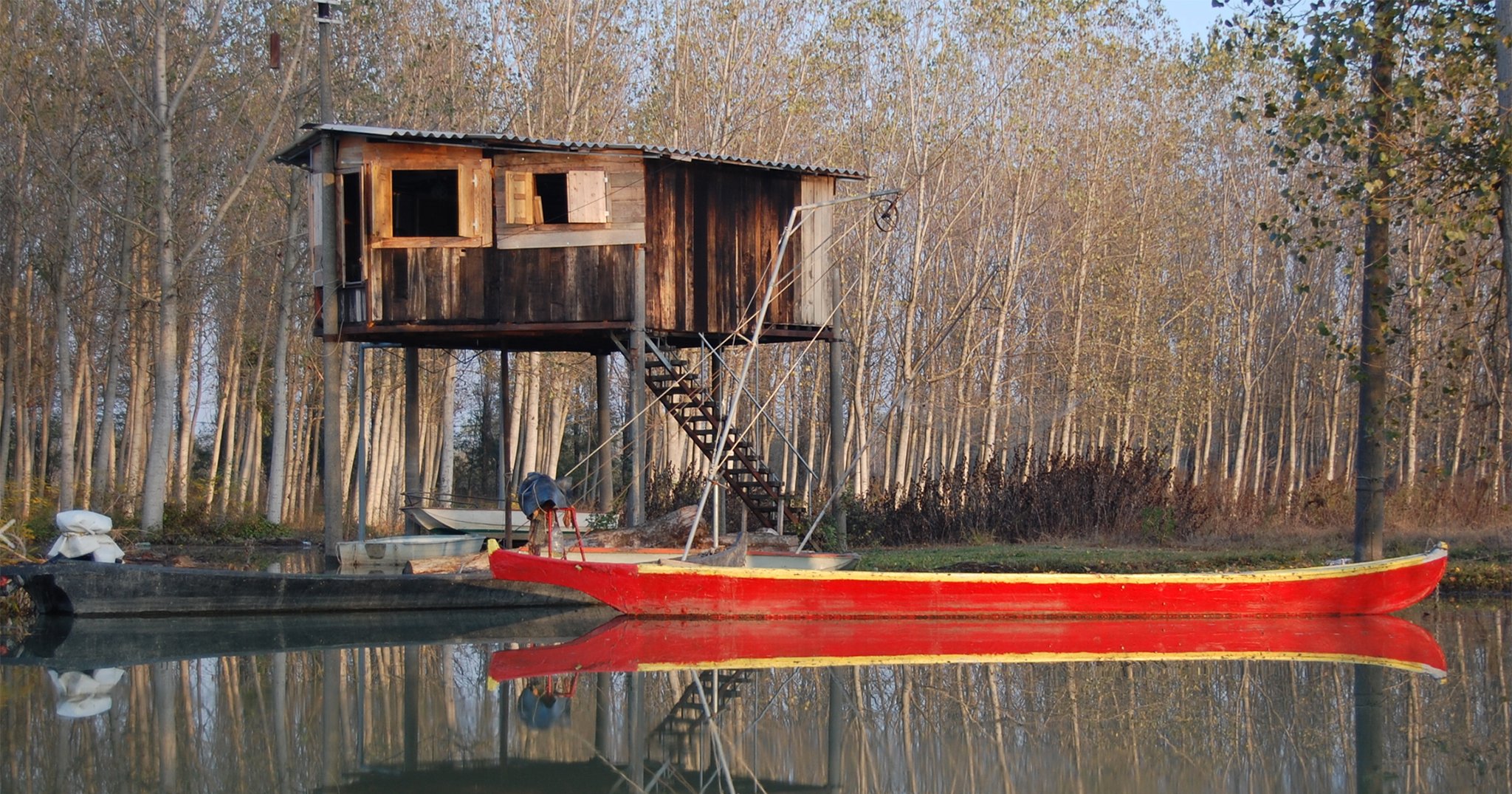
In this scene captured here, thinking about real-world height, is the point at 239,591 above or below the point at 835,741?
above

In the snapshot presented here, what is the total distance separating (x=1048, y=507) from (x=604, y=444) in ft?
24.9

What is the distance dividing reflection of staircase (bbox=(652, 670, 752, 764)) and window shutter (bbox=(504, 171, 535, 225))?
409 inches

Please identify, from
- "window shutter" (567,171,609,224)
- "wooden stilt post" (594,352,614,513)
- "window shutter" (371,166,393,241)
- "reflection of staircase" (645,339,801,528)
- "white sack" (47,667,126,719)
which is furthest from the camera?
"wooden stilt post" (594,352,614,513)

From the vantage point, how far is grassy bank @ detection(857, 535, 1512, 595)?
1942cm

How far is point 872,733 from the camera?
11.1 meters

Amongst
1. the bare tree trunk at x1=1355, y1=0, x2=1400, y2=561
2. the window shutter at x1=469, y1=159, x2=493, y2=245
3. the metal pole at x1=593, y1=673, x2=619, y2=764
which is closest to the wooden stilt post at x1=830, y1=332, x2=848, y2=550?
the window shutter at x1=469, y1=159, x2=493, y2=245

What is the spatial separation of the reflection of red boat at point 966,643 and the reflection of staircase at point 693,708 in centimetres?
63

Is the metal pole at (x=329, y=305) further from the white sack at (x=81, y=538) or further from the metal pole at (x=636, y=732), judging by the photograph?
the metal pole at (x=636, y=732)

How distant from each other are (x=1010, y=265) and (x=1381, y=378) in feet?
64.3

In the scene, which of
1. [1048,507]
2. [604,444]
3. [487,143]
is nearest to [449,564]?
[604,444]

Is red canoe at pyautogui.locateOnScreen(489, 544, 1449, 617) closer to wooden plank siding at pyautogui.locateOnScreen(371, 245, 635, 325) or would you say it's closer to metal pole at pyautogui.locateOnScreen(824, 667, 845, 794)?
metal pole at pyautogui.locateOnScreen(824, 667, 845, 794)

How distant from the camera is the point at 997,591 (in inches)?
677

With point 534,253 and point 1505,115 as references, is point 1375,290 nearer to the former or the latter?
point 1505,115

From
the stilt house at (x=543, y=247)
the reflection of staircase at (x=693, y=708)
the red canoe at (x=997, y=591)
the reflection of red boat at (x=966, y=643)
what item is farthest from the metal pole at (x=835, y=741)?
the stilt house at (x=543, y=247)
